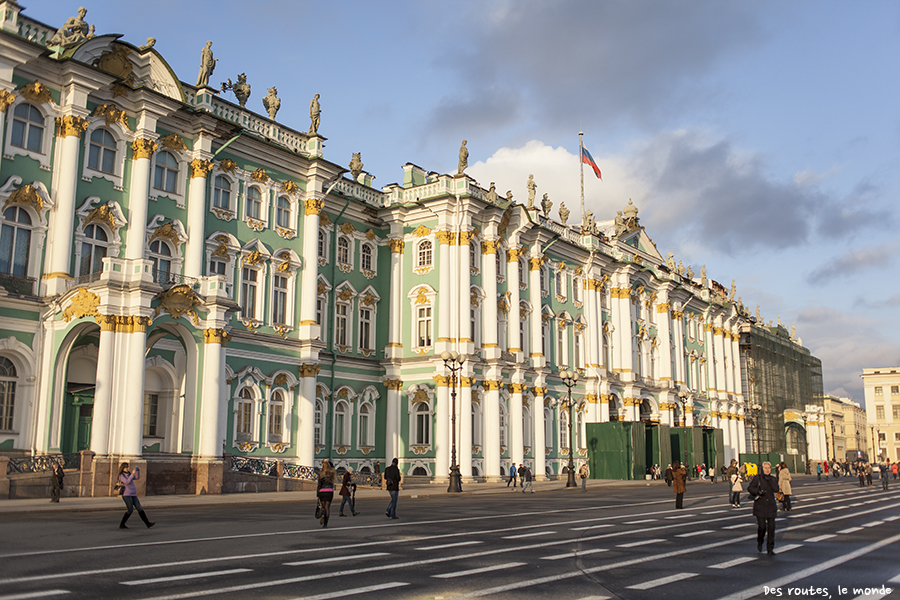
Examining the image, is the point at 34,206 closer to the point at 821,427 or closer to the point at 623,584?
the point at 623,584

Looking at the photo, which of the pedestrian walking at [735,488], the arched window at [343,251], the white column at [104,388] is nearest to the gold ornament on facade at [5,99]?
the white column at [104,388]

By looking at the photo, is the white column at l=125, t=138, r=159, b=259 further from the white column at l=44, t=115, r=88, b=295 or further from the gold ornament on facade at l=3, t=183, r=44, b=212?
the gold ornament on facade at l=3, t=183, r=44, b=212

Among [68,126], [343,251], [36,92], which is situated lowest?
[343,251]

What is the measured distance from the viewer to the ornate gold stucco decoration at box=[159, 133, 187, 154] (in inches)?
1395

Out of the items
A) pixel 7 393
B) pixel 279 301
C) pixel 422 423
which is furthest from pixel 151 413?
pixel 422 423

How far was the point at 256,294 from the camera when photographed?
39.6 metres

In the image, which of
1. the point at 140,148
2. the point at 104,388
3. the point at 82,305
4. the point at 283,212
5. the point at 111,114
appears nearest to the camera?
the point at 104,388

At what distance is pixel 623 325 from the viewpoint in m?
63.0

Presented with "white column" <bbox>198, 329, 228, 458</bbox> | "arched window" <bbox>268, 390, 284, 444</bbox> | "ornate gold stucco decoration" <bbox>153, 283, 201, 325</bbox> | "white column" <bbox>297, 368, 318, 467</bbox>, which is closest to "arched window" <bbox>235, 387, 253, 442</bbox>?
"arched window" <bbox>268, 390, 284, 444</bbox>

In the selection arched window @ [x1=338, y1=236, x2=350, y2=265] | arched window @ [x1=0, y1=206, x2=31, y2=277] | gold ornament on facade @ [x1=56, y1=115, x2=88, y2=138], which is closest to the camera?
arched window @ [x1=0, y1=206, x2=31, y2=277]

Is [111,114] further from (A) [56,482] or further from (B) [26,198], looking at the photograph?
(A) [56,482]

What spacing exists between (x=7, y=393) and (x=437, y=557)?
73.4 feet

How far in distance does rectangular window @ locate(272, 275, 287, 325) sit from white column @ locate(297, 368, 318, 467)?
2.70 m

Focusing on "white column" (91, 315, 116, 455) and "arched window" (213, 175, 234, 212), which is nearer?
"white column" (91, 315, 116, 455)
